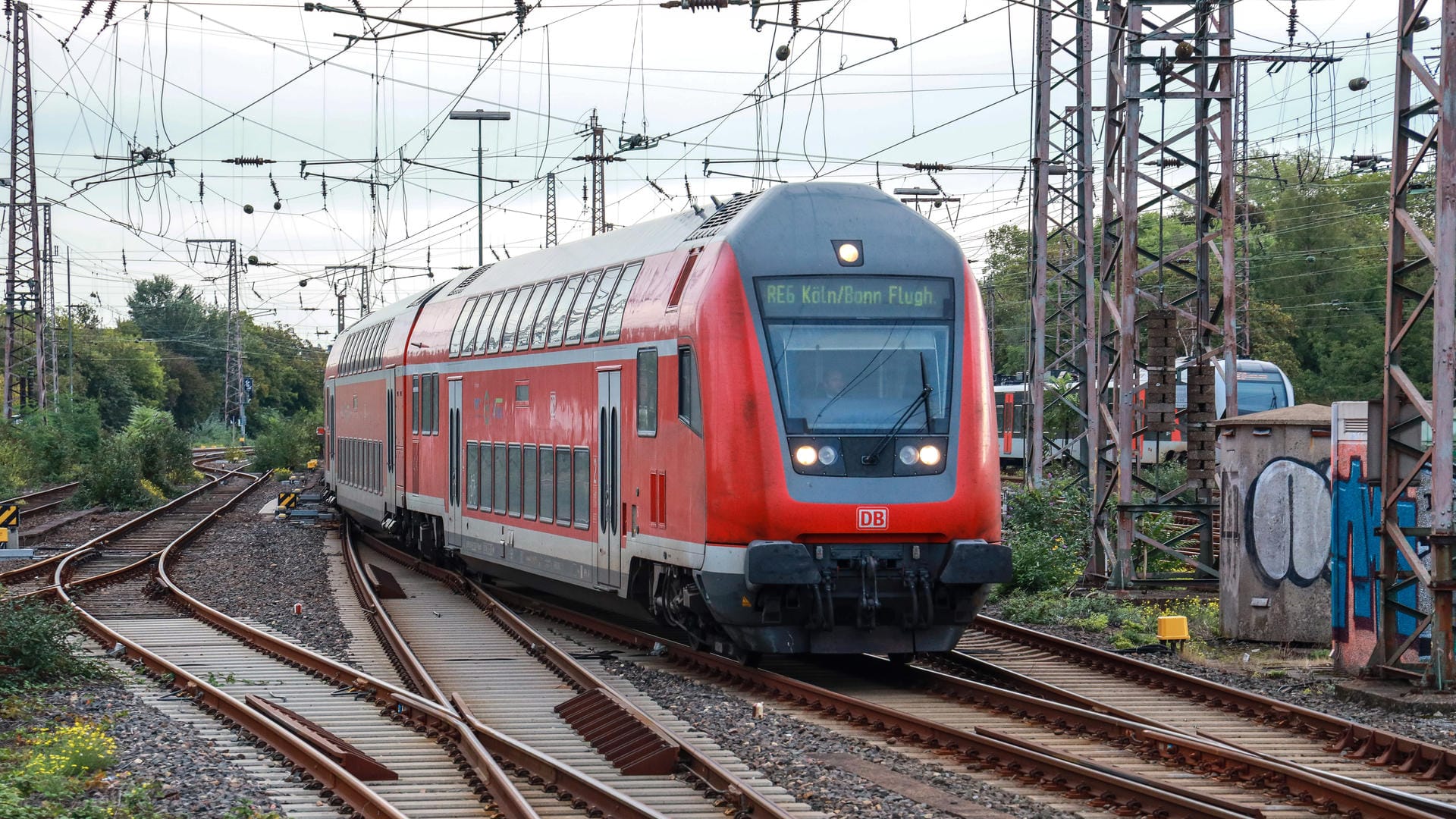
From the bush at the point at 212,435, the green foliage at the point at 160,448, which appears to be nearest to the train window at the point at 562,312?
the green foliage at the point at 160,448

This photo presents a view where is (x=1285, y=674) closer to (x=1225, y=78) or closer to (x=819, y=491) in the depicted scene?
(x=819, y=491)

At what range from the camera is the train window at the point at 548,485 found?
16734mm

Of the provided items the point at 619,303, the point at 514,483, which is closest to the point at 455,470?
the point at 514,483

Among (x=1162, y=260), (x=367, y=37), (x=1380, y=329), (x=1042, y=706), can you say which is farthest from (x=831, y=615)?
(x=1380, y=329)

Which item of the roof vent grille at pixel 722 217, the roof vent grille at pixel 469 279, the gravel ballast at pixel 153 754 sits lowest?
the gravel ballast at pixel 153 754

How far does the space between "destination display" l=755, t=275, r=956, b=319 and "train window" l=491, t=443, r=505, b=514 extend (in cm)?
667

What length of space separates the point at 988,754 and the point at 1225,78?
40.0ft

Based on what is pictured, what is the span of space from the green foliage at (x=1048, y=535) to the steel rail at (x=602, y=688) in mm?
6295

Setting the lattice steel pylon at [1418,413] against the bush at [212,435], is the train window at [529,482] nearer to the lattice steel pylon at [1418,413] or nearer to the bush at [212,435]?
Answer: the lattice steel pylon at [1418,413]

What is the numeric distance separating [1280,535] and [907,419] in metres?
4.64

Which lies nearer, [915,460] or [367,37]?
[915,460]

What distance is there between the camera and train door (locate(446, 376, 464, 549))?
2045 cm

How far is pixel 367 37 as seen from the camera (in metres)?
19.5

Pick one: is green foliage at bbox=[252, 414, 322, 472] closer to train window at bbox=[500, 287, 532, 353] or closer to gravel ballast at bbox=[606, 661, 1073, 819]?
train window at bbox=[500, 287, 532, 353]
